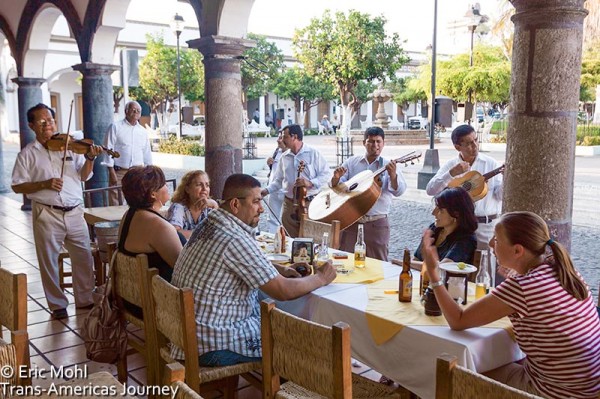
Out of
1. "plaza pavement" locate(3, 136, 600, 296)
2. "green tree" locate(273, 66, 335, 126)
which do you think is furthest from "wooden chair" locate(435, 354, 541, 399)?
"green tree" locate(273, 66, 335, 126)

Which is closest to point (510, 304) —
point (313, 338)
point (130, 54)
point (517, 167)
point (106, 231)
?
point (313, 338)

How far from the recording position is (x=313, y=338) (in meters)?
1.97

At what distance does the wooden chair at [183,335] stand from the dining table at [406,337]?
470mm

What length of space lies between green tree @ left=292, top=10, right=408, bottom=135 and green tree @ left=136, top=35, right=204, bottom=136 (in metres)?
6.25

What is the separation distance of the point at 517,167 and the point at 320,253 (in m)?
1.24

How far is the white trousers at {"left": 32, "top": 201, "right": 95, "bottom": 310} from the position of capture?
14.8ft

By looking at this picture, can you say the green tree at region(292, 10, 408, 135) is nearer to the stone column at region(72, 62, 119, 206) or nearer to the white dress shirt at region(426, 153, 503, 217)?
the stone column at region(72, 62, 119, 206)

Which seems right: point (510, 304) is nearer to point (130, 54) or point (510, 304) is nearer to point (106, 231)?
point (106, 231)

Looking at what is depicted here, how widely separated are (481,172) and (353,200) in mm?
955

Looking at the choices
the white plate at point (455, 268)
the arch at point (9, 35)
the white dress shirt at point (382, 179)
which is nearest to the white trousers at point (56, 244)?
the white dress shirt at point (382, 179)

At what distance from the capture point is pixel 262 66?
102 feet

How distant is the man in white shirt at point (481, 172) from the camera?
14.0ft

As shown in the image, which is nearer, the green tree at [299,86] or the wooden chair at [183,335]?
the wooden chair at [183,335]

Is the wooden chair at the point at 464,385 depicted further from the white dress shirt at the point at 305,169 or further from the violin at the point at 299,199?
the white dress shirt at the point at 305,169
